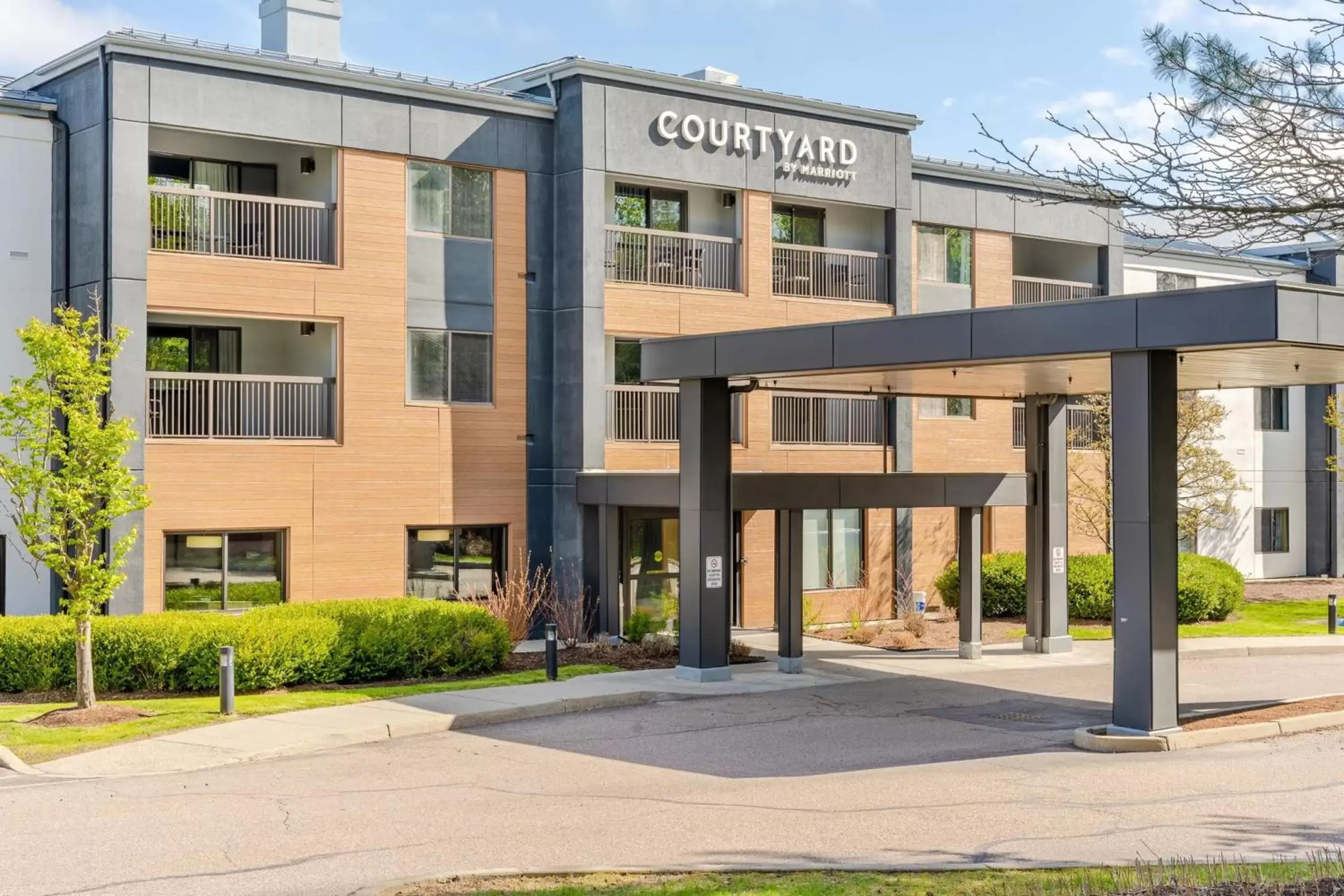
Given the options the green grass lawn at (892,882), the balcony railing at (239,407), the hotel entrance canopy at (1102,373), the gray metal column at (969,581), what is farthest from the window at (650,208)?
the green grass lawn at (892,882)

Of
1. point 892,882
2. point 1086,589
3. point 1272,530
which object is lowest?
point 892,882

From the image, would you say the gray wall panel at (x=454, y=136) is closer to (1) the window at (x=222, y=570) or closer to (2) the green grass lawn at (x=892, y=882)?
(1) the window at (x=222, y=570)

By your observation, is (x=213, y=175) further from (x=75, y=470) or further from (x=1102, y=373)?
(x=1102, y=373)

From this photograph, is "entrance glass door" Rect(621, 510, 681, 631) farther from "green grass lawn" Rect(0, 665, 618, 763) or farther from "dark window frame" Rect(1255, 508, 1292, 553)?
"dark window frame" Rect(1255, 508, 1292, 553)

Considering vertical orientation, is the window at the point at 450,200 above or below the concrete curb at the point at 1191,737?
above

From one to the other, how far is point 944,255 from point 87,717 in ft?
74.4

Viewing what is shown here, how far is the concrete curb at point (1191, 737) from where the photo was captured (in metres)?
15.8

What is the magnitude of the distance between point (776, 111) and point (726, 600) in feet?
41.1

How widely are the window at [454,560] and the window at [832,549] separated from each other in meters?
6.73

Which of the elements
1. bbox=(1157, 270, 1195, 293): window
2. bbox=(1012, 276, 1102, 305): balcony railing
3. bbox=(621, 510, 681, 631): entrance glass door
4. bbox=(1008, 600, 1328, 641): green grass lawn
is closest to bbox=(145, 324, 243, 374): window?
bbox=(621, 510, 681, 631): entrance glass door

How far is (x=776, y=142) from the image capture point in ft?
99.2

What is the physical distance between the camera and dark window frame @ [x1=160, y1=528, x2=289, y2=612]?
2389cm

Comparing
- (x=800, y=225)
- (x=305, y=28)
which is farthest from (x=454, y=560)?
(x=800, y=225)

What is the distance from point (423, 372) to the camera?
2659cm
